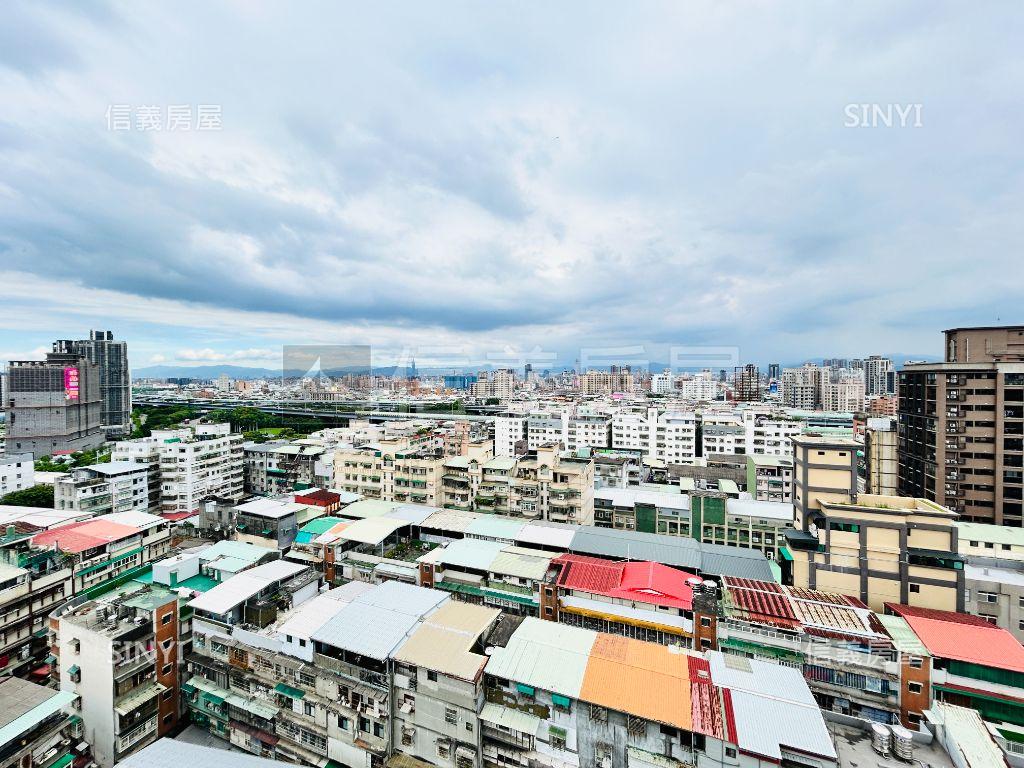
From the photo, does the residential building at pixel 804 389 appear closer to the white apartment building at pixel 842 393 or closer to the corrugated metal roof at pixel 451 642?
the white apartment building at pixel 842 393

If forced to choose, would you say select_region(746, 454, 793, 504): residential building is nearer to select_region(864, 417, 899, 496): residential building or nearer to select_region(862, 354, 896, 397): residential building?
select_region(864, 417, 899, 496): residential building

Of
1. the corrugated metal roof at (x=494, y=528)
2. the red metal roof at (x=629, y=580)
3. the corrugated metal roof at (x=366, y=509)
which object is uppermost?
the corrugated metal roof at (x=366, y=509)

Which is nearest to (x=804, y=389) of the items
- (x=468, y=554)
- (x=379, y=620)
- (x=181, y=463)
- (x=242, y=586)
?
(x=468, y=554)

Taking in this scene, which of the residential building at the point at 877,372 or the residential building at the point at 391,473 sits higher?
the residential building at the point at 877,372

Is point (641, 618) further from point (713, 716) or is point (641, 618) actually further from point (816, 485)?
point (816, 485)

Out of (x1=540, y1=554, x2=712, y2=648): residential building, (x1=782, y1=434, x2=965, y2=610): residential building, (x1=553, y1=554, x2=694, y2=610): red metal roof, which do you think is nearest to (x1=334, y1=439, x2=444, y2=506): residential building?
(x1=553, y1=554, x2=694, y2=610): red metal roof

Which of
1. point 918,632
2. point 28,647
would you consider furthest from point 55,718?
point 918,632

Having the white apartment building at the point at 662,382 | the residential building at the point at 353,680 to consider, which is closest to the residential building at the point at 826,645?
the residential building at the point at 353,680
